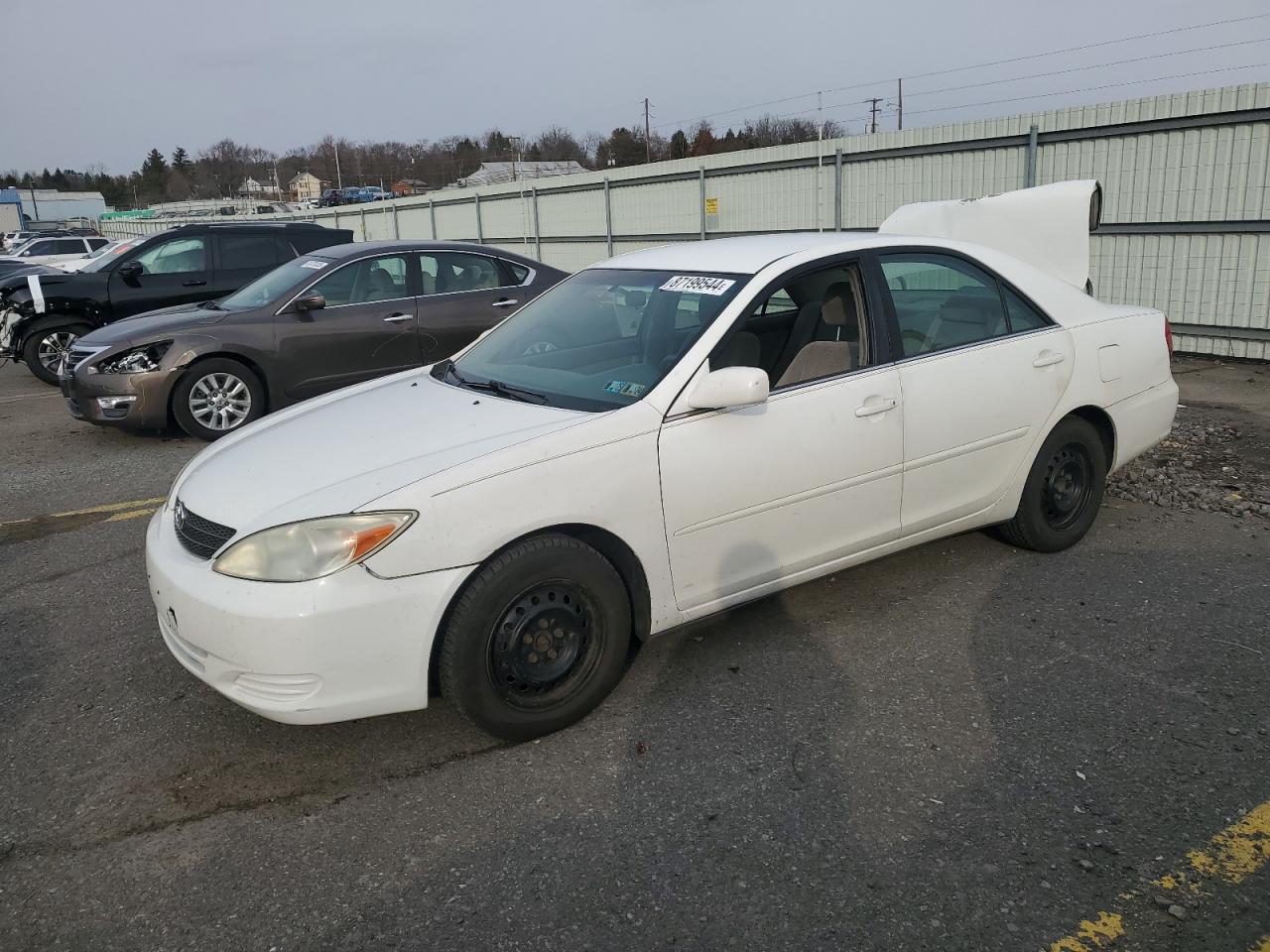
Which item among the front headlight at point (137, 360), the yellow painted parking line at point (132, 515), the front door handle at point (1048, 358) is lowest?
the yellow painted parking line at point (132, 515)

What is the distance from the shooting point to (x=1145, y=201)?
10281mm

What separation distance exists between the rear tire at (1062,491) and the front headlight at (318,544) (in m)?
3.04

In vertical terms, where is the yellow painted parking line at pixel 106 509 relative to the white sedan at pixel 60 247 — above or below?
below

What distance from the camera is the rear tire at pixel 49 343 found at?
11.6 metres

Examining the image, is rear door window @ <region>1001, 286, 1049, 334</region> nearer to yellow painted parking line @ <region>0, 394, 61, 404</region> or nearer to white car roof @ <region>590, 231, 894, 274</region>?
white car roof @ <region>590, 231, 894, 274</region>

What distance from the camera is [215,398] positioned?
26.3ft

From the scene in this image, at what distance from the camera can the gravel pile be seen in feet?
18.3

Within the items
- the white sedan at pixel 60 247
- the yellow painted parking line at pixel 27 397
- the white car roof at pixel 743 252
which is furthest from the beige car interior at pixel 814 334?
the white sedan at pixel 60 247

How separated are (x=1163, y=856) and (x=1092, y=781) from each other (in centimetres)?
35

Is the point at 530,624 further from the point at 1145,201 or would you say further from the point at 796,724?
the point at 1145,201

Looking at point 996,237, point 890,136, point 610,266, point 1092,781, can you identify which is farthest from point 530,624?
point 890,136

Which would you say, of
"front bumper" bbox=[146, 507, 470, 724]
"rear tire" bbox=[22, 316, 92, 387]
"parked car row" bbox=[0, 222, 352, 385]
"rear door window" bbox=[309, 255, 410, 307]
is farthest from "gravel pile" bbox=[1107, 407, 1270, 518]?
"rear tire" bbox=[22, 316, 92, 387]

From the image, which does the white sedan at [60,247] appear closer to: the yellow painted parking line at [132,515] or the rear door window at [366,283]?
the rear door window at [366,283]

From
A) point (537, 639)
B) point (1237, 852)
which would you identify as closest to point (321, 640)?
point (537, 639)
